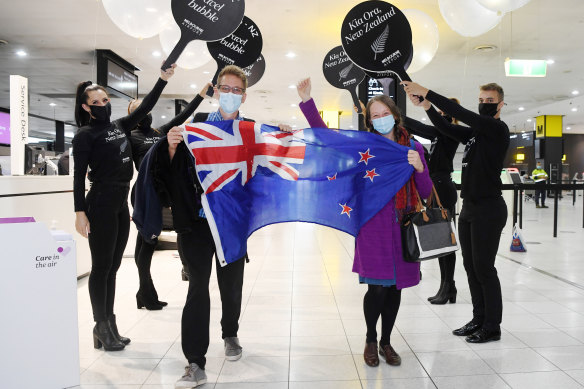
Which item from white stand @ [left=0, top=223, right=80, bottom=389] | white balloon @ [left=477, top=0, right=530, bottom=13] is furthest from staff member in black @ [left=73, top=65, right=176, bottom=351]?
white balloon @ [left=477, top=0, right=530, bottom=13]

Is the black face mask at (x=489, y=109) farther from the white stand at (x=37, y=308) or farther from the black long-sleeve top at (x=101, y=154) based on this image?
the white stand at (x=37, y=308)

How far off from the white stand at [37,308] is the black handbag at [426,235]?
1.62 m

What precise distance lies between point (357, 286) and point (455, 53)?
749cm

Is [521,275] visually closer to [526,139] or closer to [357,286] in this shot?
[357,286]

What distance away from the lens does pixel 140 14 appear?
389 cm

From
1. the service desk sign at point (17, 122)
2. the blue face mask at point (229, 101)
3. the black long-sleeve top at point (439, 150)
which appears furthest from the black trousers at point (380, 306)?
the service desk sign at point (17, 122)

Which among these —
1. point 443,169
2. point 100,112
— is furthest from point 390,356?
point 100,112

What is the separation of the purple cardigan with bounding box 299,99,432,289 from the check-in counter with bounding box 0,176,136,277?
223 cm

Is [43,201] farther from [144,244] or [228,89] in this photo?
[228,89]

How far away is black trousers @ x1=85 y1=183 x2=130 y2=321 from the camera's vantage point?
2738 millimetres

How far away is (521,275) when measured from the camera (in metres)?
5.00

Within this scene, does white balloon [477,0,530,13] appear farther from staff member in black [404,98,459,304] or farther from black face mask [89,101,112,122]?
black face mask [89,101,112,122]

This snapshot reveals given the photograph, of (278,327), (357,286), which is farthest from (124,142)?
(357,286)

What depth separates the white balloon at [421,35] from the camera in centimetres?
499
